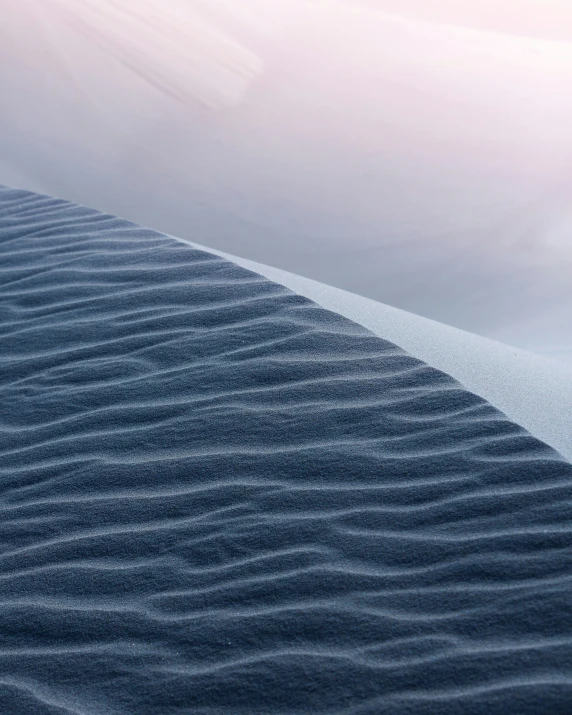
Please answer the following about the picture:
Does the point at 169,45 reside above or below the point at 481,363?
above

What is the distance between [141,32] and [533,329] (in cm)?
835

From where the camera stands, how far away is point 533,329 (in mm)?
8867

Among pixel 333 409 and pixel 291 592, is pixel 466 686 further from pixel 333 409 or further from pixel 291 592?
pixel 333 409

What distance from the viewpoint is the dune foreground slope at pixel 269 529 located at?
202 centimetres

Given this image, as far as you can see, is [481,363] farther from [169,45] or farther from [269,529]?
[169,45]

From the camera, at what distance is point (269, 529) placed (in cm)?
249

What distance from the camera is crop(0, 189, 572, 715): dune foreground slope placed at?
2.02m

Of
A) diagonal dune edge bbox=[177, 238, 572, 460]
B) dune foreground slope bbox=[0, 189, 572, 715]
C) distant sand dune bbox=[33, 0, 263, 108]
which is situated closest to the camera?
dune foreground slope bbox=[0, 189, 572, 715]

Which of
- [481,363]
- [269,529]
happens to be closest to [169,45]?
[481,363]

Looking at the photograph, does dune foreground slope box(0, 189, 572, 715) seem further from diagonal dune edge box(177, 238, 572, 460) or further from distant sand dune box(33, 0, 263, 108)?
distant sand dune box(33, 0, 263, 108)

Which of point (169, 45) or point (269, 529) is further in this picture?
point (169, 45)

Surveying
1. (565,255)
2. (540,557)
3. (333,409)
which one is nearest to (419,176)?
(565,255)

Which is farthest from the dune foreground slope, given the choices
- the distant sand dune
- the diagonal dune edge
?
the distant sand dune

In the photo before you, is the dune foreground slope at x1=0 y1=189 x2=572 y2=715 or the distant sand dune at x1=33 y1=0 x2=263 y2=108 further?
the distant sand dune at x1=33 y1=0 x2=263 y2=108
